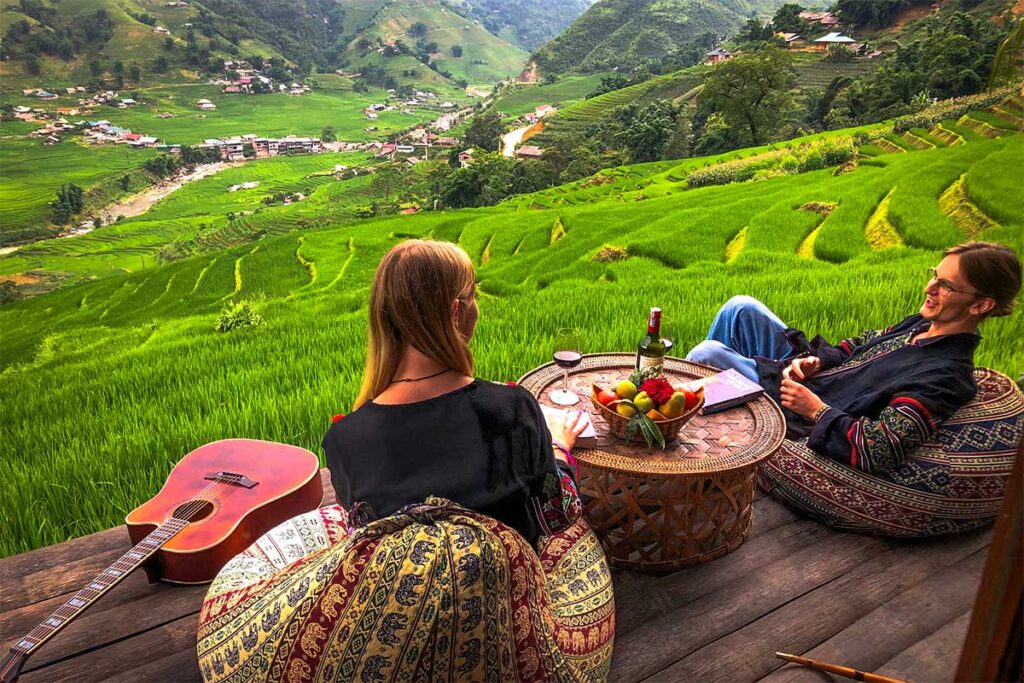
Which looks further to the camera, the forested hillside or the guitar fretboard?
the forested hillside

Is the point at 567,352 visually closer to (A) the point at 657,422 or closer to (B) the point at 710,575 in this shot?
(A) the point at 657,422

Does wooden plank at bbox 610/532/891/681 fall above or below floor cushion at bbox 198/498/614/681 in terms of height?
below

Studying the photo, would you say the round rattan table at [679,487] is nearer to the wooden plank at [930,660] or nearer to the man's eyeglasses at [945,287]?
the wooden plank at [930,660]

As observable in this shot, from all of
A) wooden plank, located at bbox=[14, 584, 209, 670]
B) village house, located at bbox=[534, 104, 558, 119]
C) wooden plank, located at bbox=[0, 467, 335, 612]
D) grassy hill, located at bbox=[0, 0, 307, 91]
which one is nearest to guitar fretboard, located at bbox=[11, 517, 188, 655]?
wooden plank, located at bbox=[14, 584, 209, 670]

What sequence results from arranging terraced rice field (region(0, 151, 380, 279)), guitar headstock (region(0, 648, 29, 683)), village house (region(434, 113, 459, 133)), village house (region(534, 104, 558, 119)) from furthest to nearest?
village house (region(434, 113, 459, 133)) < village house (region(534, 104, 558, 119)) < terraced rice field (region(0, 151, 380, 279)) < guitar headstock (region(0, 648, 29, 683))

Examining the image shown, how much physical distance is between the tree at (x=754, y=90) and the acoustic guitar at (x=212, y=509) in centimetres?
463

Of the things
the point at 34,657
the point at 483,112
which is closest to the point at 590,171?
the point at 483,112

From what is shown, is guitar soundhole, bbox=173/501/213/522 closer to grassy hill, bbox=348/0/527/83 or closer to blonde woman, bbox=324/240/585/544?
blonde woman, bbox=324/240/585/544

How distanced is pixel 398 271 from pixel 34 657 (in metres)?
1.60

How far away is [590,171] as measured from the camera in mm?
5402

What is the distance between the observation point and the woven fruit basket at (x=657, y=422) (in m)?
1.79

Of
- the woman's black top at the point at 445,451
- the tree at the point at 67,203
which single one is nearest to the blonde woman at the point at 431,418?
the woman's black top at the point at 445,451

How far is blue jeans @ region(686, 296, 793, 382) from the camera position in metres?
2.52

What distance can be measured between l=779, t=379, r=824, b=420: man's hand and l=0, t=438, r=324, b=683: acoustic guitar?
1825mm
